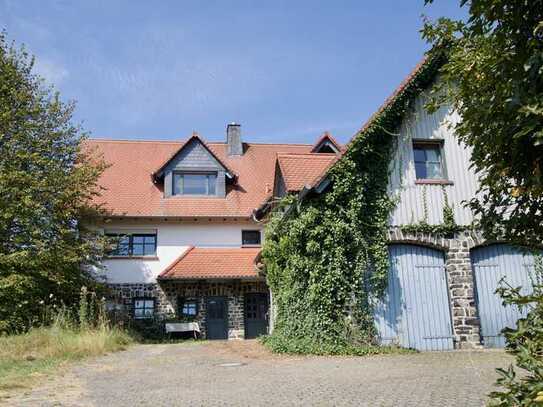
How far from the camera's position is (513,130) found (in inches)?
133

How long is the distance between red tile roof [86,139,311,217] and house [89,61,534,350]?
54mm

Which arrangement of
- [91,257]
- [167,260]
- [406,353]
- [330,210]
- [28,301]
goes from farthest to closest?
[167,260] → [91,257] → [28,301] → [330,210] → [406,353]

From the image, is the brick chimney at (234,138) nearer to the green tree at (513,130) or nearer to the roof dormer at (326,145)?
the roof dormer at (326,145)

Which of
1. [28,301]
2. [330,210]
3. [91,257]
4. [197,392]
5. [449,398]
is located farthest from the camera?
[91,257]

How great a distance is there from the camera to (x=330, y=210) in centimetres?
1224

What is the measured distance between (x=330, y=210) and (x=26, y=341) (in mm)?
7778

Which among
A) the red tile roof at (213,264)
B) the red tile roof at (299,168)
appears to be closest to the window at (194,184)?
the red tile roof at (213,264)

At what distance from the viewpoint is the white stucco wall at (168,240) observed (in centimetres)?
2016

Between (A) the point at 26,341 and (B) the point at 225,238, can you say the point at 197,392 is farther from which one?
(B) the point at 225,238

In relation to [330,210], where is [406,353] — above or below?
below

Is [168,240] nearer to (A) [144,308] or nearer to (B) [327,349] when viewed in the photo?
(A) [144,308]

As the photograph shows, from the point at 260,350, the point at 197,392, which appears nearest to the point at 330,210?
the point at 260,350

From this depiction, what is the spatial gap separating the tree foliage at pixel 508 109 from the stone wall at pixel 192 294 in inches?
656

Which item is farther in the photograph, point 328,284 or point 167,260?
point 167,260
